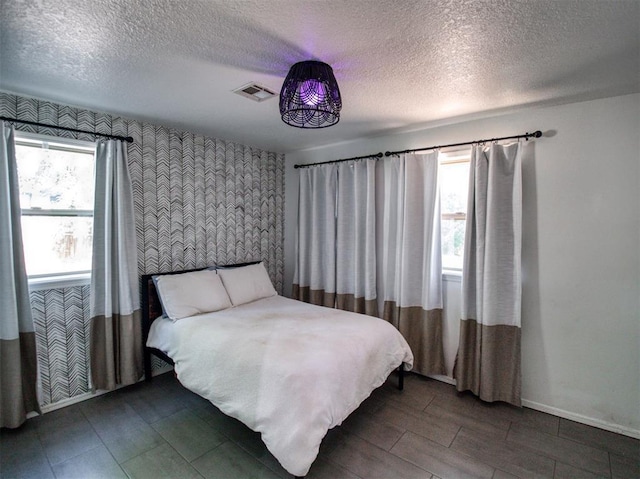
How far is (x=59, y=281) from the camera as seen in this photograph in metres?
2.42

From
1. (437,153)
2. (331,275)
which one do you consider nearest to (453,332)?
(331,275)

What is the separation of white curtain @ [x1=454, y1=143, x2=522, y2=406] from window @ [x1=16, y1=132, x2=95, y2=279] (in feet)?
11.1

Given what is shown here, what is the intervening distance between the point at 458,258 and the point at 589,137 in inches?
54.4

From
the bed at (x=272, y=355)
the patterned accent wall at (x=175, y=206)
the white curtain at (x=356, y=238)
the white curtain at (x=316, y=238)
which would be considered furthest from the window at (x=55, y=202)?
the white curtain at (x=356, y=238)

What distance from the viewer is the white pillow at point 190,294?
268cm

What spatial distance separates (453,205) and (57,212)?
3.54 metres

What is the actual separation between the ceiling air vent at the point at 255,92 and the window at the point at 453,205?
1751 mm

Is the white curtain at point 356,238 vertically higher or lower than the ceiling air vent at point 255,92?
lower

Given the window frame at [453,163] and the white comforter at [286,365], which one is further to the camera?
the window frame at [453,163]

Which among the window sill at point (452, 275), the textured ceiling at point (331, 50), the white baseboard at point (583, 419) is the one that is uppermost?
the textured ceiling at point (331, 50)

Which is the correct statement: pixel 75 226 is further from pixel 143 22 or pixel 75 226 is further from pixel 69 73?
pixel 143 22

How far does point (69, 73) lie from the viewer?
1905mm

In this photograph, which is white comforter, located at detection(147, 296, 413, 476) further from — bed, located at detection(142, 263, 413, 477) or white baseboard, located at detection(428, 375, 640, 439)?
white baseboard, located at detection(428, 375, 640, 439)

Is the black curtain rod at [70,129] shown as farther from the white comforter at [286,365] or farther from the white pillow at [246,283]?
the white comforter at [286,365]
